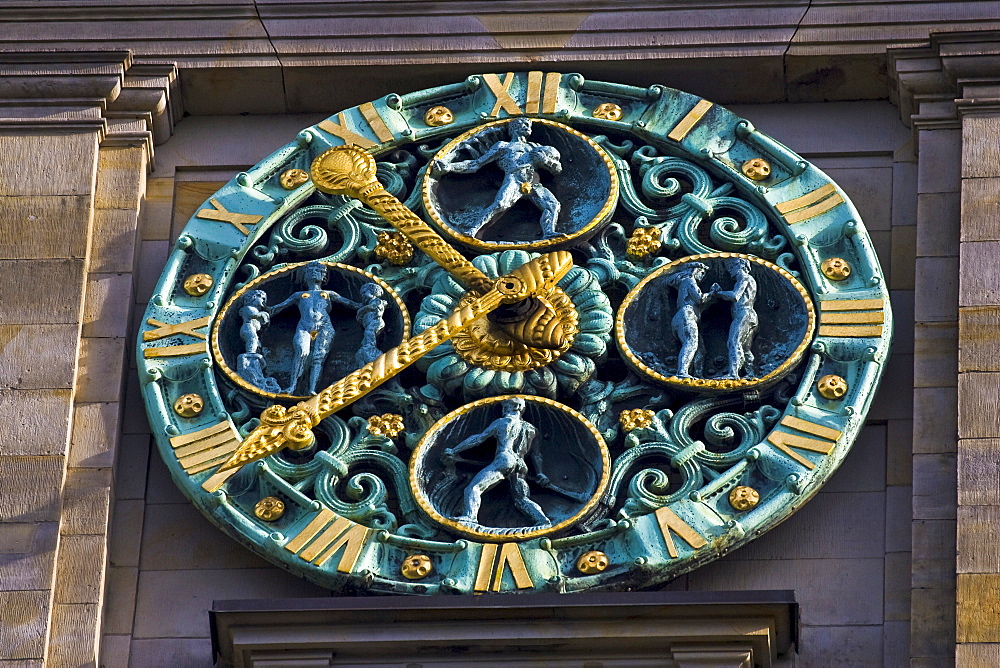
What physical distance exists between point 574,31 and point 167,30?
202cm

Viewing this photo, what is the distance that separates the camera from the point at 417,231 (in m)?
14.0

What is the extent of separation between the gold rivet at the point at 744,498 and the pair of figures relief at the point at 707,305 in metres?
0.62

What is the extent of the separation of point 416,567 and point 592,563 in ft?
2.48

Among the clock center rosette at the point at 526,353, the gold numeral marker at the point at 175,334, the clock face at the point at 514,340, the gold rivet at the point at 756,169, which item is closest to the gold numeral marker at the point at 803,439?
the clock face at the point at 514,340

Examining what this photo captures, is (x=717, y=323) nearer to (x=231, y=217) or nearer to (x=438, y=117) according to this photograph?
(x=438, y=117)

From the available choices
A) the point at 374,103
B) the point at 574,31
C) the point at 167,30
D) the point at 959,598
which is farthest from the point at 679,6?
the point at 959,598

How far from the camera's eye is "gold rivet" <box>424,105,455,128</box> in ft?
48.4

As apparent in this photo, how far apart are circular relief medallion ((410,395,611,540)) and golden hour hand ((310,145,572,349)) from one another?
0.32 meters

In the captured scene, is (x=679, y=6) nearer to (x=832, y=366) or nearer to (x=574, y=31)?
(x=574, y=31)

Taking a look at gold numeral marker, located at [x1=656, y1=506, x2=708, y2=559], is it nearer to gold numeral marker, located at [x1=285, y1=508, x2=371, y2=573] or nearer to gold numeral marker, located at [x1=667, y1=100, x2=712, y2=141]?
gold numeral marker, located at [x1=285, y1=508, x2=371, y2=573]

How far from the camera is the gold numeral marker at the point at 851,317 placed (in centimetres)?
1359

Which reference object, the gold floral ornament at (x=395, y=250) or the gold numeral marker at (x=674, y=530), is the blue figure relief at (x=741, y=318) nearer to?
the gold numeral marker at (x=674, y=530)

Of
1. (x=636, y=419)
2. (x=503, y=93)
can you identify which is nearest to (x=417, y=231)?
(x=503, y=93)

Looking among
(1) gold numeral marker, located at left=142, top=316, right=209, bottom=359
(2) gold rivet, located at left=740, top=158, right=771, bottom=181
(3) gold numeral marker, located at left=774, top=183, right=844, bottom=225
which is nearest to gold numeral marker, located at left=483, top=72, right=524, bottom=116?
(2) gold rivet, located at left=740, top=158, right=771, bottom=181
